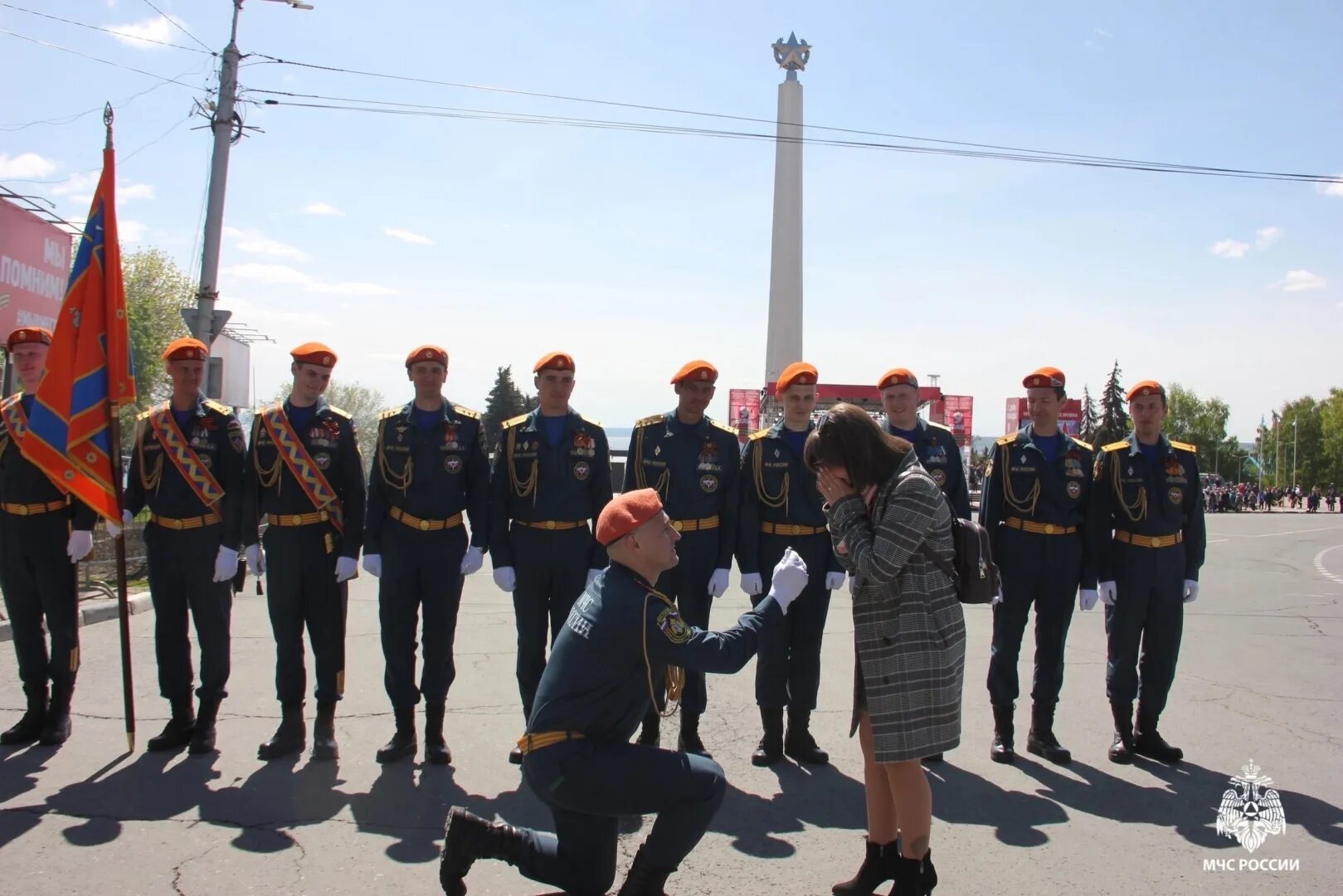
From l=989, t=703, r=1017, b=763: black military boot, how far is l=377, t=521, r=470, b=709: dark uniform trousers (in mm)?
2923

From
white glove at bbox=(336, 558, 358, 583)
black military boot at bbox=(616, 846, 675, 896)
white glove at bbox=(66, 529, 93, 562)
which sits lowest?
black military boot at bbox=(616, 846, 675, 896)

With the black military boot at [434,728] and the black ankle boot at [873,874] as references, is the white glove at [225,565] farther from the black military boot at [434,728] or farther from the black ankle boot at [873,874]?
the black ankle boot at [873,874]

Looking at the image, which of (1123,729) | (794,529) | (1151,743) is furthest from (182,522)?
(1151,743)

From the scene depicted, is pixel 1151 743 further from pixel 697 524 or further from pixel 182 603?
pixel 182 603

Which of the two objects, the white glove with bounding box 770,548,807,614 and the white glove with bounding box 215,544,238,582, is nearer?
the white glove with bounding box 770,548,807,614

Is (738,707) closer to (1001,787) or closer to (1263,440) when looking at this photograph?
(1001,787)

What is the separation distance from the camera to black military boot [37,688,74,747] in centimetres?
516

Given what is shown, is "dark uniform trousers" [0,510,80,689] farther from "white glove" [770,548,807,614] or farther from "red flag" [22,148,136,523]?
"white glove" [770,548,807,614]

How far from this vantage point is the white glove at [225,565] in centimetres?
521

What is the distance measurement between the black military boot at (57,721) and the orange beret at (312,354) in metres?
2.19

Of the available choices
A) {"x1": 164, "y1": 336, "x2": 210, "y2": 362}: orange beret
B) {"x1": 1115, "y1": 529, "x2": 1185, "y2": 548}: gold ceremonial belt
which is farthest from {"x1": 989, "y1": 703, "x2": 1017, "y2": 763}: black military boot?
{"x1": 164, "y1": 336, "x2": 210, "y2": 362}: orange beret

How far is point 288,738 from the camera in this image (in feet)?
16.8

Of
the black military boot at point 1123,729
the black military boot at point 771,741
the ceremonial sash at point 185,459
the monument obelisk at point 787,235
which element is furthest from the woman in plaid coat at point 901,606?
the monument obelisk at point 787,235

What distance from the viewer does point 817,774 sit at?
16.4ft
